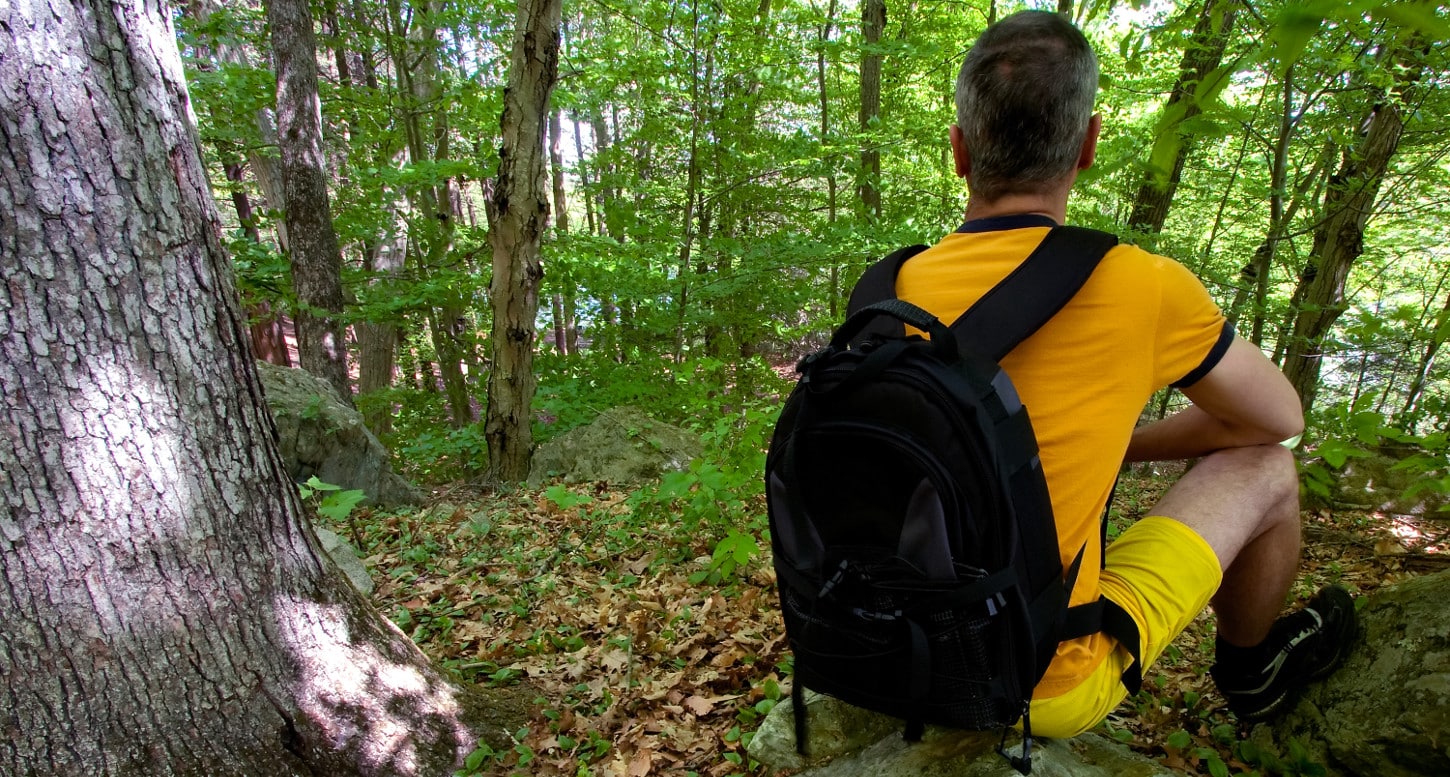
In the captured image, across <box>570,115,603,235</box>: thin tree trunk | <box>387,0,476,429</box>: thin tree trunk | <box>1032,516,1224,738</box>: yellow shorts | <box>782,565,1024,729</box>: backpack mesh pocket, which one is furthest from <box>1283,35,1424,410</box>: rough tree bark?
<box>387,0,476,429</box>: thin tree trunk

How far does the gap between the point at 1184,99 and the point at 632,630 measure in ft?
8.73

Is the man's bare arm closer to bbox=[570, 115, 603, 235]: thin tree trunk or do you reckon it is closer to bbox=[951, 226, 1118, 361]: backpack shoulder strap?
bbox=[951, 226, 1118, 361]: backpack shoulder strap

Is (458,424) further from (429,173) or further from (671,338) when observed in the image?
(429,173)

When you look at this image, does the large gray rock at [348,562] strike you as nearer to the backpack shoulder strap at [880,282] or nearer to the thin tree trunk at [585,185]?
the backpack shoulder strap at [880,282]

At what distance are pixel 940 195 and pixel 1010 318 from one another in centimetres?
861

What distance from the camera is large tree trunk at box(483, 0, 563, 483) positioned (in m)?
4.46

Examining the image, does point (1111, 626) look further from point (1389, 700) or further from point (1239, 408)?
point (1389, 700)

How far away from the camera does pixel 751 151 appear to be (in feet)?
23.9

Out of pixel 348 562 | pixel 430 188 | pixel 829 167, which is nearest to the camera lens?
pixel 348 562

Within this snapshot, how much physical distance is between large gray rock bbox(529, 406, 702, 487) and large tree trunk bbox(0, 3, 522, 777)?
12.4ft

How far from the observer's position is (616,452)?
19.7 ft

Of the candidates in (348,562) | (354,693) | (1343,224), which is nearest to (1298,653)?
(354,693)

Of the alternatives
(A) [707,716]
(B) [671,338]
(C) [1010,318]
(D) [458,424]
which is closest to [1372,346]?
(C) [1010,318]

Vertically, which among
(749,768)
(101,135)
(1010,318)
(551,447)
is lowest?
(551,447)
